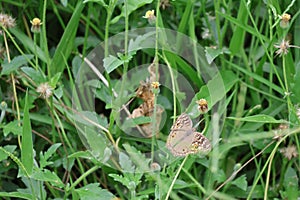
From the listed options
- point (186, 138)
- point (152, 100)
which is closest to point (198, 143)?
point (186, 138)

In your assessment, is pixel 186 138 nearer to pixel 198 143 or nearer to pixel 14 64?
pixel 198 143

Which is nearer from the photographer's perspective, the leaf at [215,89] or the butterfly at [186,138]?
the butterfly at [186,138]

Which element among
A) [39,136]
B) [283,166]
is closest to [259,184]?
[283,166]

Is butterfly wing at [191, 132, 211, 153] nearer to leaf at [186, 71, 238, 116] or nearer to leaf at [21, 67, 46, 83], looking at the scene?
leaf at [186, 71, 238, 116]

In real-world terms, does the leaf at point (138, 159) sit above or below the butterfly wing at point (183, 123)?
below

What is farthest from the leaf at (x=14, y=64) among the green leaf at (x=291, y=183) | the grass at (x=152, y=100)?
the green leaf at (x=291, y=183)

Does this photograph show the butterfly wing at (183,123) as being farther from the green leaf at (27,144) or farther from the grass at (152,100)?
the green leaf at (27,144)
